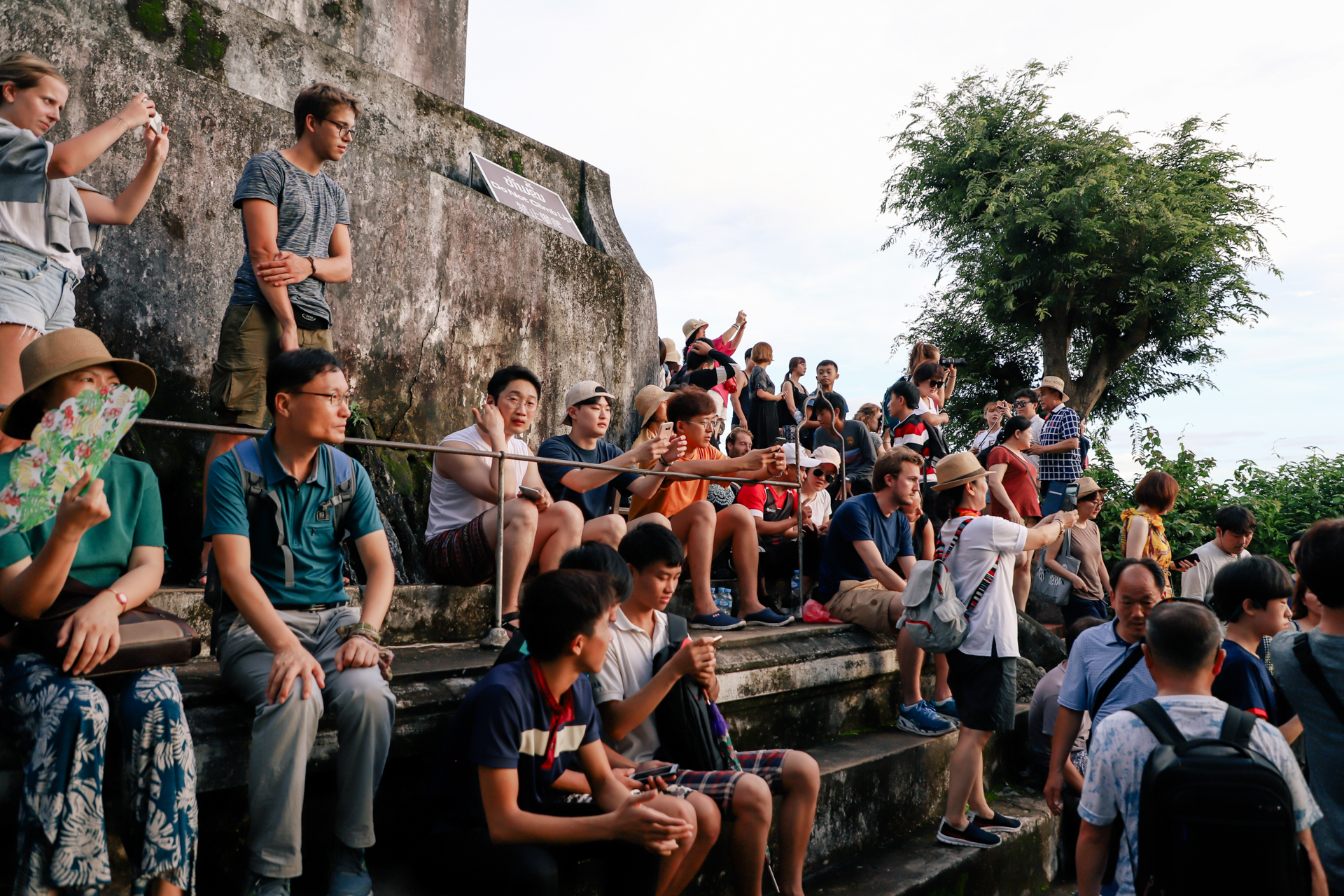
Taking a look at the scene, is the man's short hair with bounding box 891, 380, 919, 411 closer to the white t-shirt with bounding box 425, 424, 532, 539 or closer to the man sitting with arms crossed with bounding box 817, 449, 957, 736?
the man sitting with arms crossed with bounding box 817, 449, 957, 736

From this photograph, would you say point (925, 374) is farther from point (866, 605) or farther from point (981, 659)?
point (981, 659)

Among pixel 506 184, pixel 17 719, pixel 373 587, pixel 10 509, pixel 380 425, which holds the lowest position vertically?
pixel 17 719

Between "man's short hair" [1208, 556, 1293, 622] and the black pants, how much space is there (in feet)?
Result: 8.12

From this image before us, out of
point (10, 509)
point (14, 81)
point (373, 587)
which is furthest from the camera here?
point (14, 81)

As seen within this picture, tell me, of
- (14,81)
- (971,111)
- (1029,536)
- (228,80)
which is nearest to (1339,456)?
(971,111)

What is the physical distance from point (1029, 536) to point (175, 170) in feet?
15.5

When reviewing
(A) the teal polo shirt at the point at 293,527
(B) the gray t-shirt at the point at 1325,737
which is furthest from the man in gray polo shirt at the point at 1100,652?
(A) the teal polo shirt at the point at 293,527

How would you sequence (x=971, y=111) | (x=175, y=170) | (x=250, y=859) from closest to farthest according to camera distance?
(x=250, y=859)
(x=175, y=170)
(x=971, y=111)


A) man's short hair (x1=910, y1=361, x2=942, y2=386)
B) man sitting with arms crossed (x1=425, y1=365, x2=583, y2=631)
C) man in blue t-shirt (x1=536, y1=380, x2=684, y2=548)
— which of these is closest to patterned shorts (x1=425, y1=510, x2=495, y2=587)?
man sitting with arms crossed (x1=425, y1=365, x2=583, y2=631)

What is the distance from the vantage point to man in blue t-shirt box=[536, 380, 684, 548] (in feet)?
15.4

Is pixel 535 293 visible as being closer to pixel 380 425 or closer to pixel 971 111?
pixel 380 425

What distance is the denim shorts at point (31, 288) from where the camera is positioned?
3.33m

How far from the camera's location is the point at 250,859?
2.45 metres

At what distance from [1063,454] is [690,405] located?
5.10 metres
